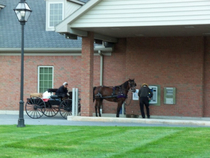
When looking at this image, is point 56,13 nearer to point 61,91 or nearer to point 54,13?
point 54,13

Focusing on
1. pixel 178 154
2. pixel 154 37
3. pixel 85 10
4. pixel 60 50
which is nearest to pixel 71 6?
pixel 60 50

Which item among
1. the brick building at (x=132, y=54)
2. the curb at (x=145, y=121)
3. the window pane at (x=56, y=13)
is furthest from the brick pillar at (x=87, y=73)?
the window pane at (x=56, y=13)

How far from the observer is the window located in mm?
27031

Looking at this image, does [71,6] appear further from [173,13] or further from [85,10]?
[173,13]

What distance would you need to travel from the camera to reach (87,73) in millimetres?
21750

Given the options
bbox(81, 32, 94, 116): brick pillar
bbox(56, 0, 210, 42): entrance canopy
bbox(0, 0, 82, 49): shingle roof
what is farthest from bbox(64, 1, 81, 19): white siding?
bbox(56, 0, 210, 42): entrance canopy

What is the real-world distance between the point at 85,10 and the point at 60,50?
20.8ft

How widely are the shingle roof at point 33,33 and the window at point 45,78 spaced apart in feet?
4.27

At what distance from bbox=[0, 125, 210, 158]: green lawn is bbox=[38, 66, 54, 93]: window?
1055 centimetres

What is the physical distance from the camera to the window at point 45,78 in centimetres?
2703

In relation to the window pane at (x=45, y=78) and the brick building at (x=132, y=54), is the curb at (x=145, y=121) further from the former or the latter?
the window pane at (x=45, y=78)

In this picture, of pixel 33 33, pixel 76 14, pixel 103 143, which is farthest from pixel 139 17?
pixel 33 33

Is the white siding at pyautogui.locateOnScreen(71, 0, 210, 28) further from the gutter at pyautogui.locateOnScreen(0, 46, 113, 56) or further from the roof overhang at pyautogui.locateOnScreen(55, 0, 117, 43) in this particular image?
the gutter at pyautogui.locateOnScreen(0, 46, 113, 56)

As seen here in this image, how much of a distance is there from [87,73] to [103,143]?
29.7 ft
